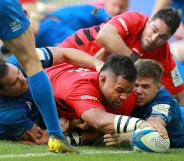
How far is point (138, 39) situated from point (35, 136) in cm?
191

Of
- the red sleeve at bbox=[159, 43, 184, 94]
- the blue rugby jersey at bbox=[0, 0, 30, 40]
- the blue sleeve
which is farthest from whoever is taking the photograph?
the red sleeve at bbox=[159, 43, 184, 94]

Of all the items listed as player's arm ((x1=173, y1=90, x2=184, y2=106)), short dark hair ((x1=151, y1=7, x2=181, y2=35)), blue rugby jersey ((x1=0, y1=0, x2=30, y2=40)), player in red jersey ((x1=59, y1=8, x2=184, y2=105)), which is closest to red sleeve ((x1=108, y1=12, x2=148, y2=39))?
player in red jersey ((x1=59, y1=8, x2=184, y2=105))

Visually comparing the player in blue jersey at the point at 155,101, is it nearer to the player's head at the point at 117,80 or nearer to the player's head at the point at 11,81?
the player's head at the point at 117,80

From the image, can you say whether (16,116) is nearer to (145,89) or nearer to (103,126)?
(103,126)

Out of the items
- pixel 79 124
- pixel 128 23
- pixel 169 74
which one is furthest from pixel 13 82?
pixel 169 74

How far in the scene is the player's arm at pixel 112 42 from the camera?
8102 mm

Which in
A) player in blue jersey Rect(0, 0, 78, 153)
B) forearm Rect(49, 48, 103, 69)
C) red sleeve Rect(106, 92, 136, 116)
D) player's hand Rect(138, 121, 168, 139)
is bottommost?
red sleeve Rect(106, 92, 136, 116)

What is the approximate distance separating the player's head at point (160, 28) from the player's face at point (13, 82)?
5.46 ft

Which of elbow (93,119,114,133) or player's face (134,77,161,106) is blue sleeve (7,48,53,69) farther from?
elbow (93,119,114,133)

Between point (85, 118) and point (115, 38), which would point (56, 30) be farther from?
point (85, 118)

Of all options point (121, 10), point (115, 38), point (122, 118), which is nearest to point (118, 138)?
point (122, 118)

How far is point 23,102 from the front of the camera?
7.16 meters

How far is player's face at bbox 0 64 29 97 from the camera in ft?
22.8

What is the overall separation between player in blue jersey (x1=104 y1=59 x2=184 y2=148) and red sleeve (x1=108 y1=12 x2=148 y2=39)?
3.87 feet
